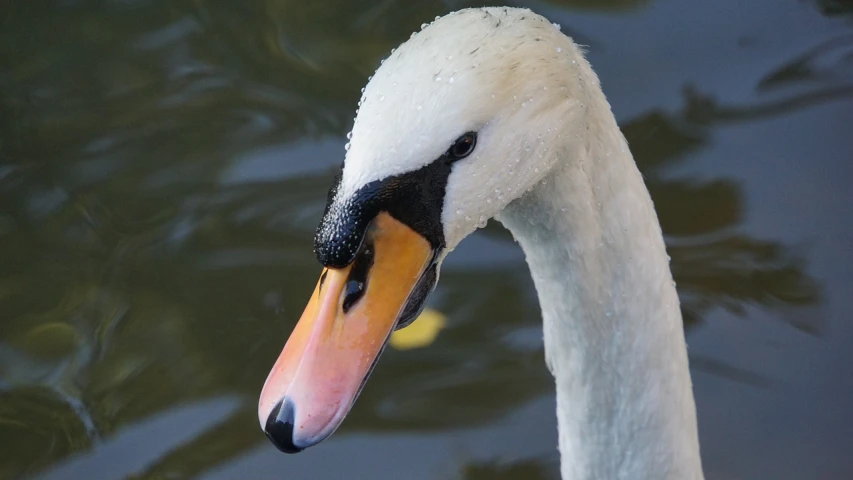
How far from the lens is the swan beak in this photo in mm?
2014

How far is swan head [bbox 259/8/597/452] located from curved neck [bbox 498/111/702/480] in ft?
0.53

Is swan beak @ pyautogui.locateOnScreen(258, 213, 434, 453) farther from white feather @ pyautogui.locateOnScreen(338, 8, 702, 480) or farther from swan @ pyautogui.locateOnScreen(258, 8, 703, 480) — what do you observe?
white feather @ pyautogui.locateOnScreen(338, 8, 702, 480)

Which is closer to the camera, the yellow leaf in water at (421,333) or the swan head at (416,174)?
the swan head at (416,174)

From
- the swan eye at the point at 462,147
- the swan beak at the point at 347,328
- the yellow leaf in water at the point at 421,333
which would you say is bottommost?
the yellow leaf in water at the point at 421,333

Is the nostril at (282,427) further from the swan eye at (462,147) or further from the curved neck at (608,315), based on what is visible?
the curved neck at (608,315)

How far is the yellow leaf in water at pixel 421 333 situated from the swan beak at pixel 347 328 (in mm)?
2058

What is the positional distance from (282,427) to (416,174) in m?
0.55

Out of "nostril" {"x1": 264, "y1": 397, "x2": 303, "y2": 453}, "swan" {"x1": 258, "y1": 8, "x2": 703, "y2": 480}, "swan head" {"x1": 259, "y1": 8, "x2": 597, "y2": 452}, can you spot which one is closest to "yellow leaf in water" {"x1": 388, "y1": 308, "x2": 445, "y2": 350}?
"swan" {"x1": 258, "y1": 8, "x2": 703, "y2": 480}

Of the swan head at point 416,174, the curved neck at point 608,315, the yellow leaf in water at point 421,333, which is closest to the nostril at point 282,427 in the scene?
the swan head at point 416,174

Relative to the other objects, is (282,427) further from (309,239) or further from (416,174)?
(309,239)

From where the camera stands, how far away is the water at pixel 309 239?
390 centimetres

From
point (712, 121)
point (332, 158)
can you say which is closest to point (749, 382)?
point (712, 121)

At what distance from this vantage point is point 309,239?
14.7 feet

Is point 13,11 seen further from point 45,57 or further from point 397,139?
point 397,139
